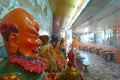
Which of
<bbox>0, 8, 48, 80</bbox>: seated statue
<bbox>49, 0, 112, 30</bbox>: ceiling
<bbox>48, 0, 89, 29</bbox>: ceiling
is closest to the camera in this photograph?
<bbox>0, 8, 48, 80</bbox>: seated statue

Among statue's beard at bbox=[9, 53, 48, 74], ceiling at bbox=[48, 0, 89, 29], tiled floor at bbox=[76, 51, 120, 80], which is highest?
ceiling at bbox=[48, 0, 89, 29]

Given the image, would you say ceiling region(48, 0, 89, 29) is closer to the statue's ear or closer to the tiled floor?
the tiled floor

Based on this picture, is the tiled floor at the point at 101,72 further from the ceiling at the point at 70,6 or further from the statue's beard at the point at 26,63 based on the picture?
the statue's beard at the point at 26,63

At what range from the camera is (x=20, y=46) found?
0.92 m

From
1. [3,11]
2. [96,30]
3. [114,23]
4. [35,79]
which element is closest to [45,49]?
[3,11]

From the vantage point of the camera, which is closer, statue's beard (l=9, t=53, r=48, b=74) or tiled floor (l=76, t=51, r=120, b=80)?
statue's beard (l=9, t=53, r=48, b=74)

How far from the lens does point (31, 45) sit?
3.06ft

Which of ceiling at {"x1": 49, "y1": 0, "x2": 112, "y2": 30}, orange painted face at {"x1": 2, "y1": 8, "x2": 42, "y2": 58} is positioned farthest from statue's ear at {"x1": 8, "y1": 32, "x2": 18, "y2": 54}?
ceiling at {"x1": 49, "y1": 0, "x2": 112, "y2": 30}

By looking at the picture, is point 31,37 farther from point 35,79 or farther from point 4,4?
point 4,4

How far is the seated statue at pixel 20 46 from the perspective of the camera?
90 cm

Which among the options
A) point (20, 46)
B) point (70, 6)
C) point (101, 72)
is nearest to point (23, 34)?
point (20, 46)

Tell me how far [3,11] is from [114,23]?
1173 cm

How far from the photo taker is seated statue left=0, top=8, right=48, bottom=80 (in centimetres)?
90

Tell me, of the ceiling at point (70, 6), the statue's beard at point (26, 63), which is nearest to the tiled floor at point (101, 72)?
the ceiling at point (70, 6)
